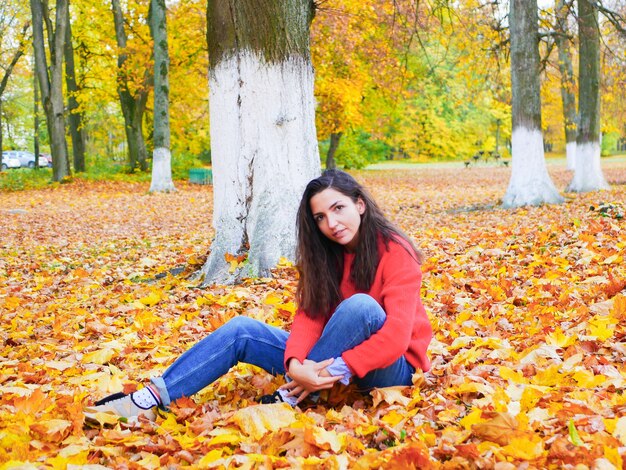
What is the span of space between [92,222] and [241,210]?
6.93 m

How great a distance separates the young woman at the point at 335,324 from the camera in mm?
2607

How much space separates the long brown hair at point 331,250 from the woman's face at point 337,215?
0.08ft

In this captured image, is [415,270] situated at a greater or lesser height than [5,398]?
greater

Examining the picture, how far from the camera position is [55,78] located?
17.7 meters

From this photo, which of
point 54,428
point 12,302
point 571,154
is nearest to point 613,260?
point 54,428

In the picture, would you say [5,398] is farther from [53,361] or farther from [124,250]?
[124,250]

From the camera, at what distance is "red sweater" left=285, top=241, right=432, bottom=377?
8.45ft

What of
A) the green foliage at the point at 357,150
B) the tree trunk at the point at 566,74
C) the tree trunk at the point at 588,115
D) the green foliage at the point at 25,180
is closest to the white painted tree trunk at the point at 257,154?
the tree trunk at the point at 566,74

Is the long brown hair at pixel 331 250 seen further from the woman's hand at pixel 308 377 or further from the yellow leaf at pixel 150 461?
the yellow leaf at pixel 150 461

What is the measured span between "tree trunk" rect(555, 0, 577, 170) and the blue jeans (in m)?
9.82

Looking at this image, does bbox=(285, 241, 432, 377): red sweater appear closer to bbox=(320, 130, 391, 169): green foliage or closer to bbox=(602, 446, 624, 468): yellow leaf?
bbox=(602, 446, 624, 468): yellow leaf

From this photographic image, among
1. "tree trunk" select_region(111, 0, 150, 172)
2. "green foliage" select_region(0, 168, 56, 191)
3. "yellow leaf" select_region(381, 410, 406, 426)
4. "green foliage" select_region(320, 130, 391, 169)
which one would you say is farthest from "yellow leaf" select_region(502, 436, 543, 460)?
"green foliage" select_region(320, 130, 391, 169)

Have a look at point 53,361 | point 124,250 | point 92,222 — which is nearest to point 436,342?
point 53,361

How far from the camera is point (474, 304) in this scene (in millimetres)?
4410
